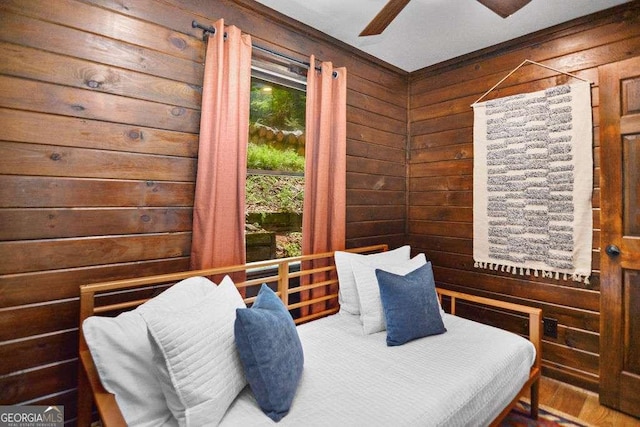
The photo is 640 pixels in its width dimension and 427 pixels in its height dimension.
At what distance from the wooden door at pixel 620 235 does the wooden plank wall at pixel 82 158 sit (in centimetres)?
229

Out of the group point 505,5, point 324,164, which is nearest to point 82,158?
point 324,164

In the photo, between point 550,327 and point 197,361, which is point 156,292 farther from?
point 550,327

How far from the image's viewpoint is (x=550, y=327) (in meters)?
2.34

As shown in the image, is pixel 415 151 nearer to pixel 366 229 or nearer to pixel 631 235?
pixel 366 229

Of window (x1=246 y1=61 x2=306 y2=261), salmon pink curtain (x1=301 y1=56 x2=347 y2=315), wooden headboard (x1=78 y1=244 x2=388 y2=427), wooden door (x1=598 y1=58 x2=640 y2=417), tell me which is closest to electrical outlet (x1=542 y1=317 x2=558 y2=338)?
wooden door (x1=598 y1=58 x2=640 y2=417)

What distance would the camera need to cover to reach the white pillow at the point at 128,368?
112cm

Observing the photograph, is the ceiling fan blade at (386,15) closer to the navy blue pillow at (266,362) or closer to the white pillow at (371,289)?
the white pillow at (371,289)

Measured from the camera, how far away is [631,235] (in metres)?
1.93

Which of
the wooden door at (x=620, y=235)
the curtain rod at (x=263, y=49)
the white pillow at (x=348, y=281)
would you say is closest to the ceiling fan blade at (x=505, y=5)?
the wooden door at (x=620, y=235)

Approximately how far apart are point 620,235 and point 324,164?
1827 mm

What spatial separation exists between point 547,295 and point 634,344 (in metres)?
0.50

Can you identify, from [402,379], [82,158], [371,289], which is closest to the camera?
[402,379]

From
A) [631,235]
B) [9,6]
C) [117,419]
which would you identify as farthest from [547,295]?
[9,6]

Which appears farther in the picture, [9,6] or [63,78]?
[63,78]
